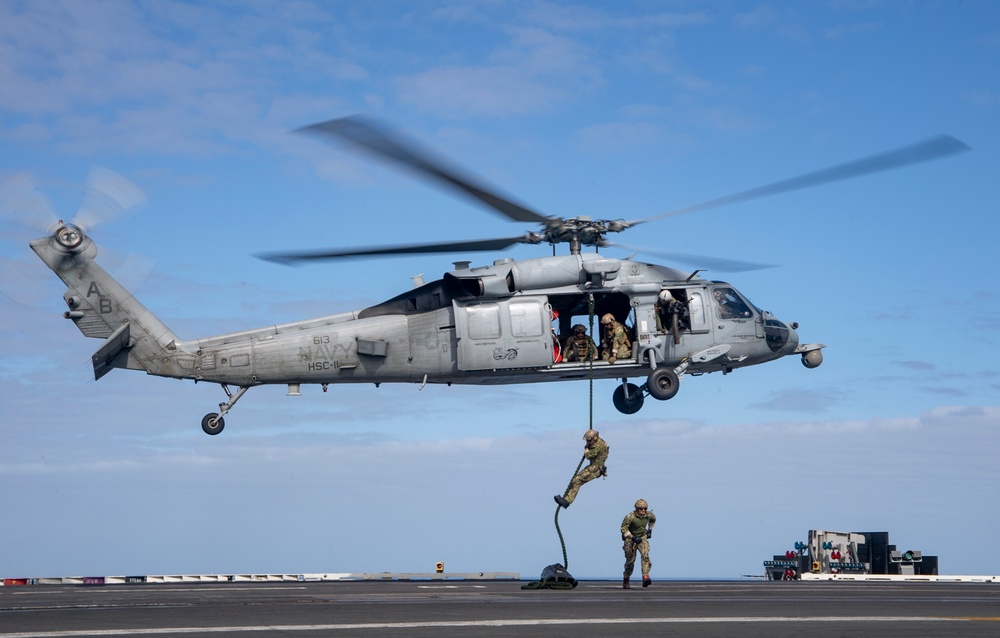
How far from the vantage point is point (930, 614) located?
15906mm

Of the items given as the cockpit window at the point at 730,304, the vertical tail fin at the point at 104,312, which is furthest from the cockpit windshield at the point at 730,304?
the vertical tail fin at the point at 104,312

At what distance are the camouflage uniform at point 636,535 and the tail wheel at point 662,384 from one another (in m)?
8.74

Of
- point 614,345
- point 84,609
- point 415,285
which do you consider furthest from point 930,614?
point 415,285

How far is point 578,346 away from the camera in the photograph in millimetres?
29875

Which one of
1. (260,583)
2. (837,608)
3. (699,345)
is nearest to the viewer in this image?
(837,608)

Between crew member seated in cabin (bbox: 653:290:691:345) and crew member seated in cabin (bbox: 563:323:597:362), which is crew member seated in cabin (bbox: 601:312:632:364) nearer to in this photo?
crew member seated in cabin (bbox: 563:323:597:362)

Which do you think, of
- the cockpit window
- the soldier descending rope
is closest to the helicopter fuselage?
the cockpit window

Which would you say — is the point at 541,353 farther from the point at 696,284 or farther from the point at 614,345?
the point at 696,284

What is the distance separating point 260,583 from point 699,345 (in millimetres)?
13687

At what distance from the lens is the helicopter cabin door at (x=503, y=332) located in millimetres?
28938

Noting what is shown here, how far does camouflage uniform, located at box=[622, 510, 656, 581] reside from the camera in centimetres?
2152

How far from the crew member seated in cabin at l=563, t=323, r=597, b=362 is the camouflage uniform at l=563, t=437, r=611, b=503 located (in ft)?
25.6

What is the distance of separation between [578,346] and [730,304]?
4853mm

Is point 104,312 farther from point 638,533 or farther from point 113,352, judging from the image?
point 638,533
